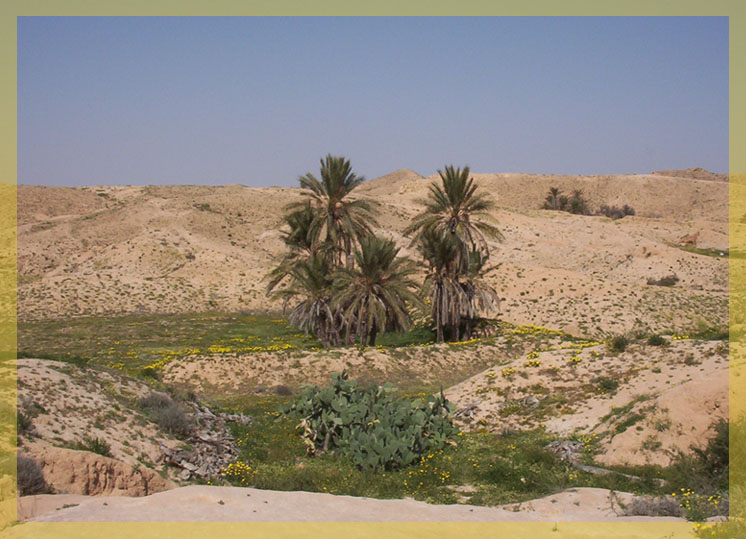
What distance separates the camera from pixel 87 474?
11188 millimetres

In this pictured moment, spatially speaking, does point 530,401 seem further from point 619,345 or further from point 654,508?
point 654,508

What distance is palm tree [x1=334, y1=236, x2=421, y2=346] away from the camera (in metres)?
29.0

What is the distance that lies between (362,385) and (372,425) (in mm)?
8337

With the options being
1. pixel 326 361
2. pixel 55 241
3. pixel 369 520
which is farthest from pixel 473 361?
pixel 55 241

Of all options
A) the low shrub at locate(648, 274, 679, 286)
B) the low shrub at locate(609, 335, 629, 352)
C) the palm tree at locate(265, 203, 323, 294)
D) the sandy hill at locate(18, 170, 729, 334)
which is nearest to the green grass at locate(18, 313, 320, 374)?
the palm tree at locate(265, 203, 323, 294)

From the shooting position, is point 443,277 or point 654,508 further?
point 443,277

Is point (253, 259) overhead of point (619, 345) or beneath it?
overhead

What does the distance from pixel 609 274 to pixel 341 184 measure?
2848 cm

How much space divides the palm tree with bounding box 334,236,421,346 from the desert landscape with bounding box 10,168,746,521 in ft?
5.46

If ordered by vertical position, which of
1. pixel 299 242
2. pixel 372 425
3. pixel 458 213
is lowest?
pixel 372 425

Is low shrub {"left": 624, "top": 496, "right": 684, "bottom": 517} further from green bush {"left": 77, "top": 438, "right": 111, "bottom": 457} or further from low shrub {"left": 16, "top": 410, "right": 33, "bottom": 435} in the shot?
low shrub {"left": 16, "top": 410, "right": 33, "bottom": 435}

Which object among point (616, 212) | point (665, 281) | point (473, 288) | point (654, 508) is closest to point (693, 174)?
point (616, 212)

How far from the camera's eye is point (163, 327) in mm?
38031

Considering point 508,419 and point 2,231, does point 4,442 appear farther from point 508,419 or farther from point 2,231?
point 2,231
